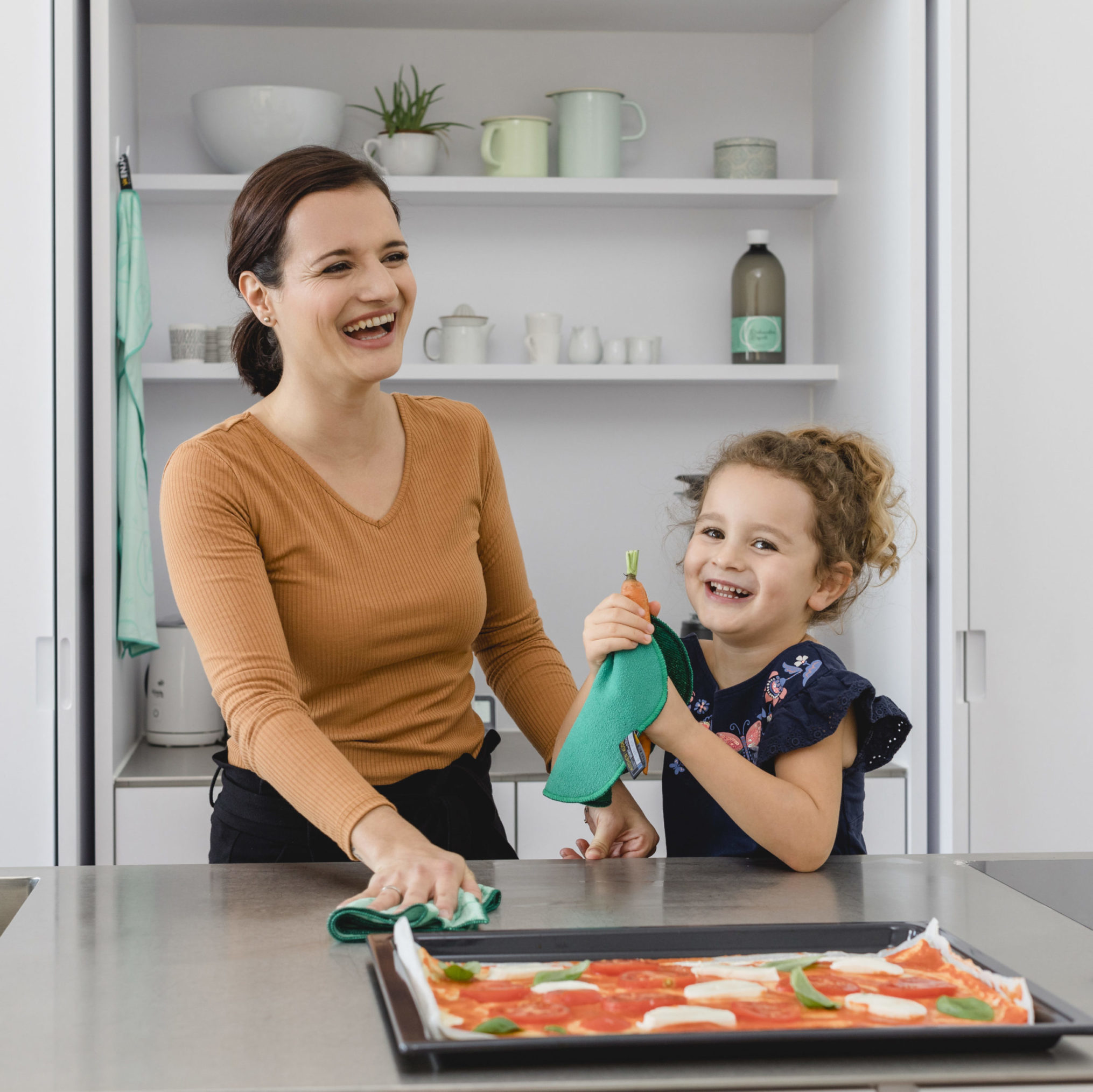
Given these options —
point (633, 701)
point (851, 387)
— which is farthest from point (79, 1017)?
point (851, 387)

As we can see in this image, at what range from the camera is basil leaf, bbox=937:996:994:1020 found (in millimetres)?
751

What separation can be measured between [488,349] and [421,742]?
1.47 m

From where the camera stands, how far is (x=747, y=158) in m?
2.58

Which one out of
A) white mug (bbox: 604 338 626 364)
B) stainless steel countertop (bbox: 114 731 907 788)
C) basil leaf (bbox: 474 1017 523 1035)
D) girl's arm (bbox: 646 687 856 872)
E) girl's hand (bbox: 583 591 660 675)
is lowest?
stainless steel countertop (bbox: 114 731 907 788)

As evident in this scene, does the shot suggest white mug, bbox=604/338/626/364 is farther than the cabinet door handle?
Yes

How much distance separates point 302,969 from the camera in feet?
2.89

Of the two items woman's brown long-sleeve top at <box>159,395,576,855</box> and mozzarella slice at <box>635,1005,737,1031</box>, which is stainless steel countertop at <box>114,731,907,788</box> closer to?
woman's brown long-sleeve top at <box>159,395,576,855</box>

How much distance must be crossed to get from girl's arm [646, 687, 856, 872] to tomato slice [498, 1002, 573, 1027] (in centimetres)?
40

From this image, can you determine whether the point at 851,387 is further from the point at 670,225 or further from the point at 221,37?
the point at 221,37

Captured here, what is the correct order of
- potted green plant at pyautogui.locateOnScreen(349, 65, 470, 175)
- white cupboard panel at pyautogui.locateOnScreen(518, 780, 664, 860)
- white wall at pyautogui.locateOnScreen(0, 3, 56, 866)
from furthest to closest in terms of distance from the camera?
potted green plant at pyautogui.locateOnScreen(349, 65, 470, 175) < white cupboard panel at pyautogui.locateOnScreen(518, 780, 664, 860) < white wall at pyautogui.locateOnScreen(0, 3, 56, 866)

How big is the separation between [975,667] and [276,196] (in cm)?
148

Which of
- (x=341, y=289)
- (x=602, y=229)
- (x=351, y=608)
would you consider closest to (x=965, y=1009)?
(x=351, y=608)

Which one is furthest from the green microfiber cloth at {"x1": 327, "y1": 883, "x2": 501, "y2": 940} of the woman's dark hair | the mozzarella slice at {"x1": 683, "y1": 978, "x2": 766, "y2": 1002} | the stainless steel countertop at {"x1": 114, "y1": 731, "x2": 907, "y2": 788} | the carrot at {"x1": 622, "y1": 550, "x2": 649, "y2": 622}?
the stainless steel countertop at {"x1": 114, "y1": 731, "x2": 907, "y2": 788}

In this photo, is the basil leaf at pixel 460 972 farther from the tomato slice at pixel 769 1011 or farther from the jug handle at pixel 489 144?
the jug handle at pixel 489 144
